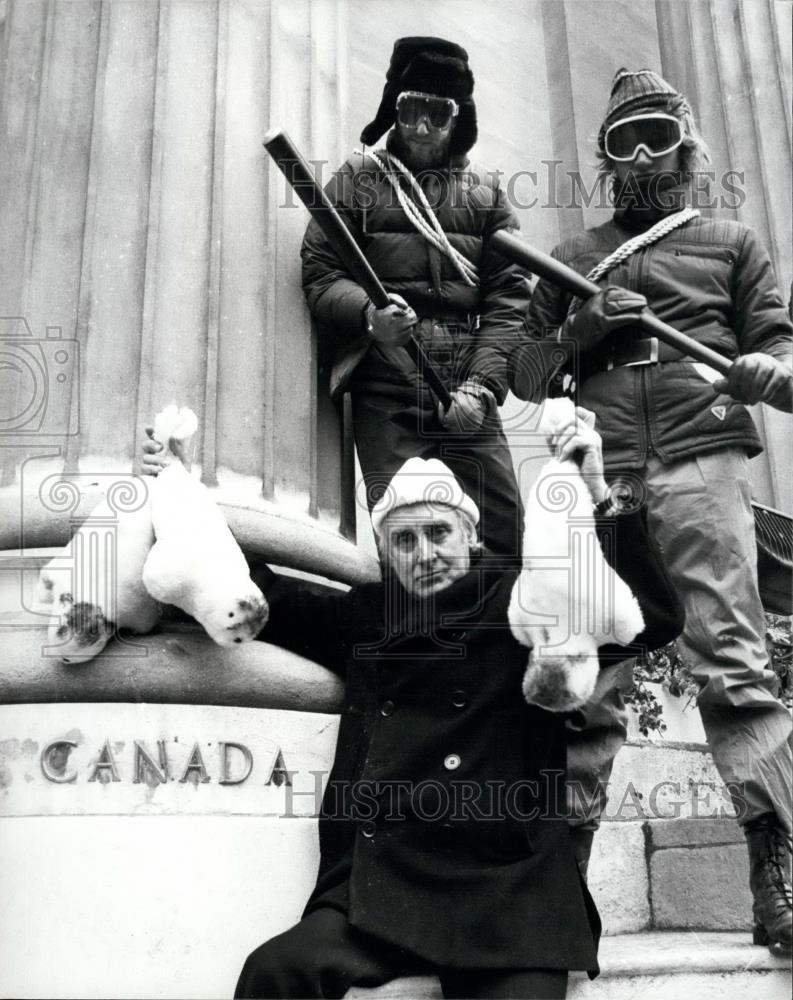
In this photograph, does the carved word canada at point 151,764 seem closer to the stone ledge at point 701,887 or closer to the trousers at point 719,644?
the trousers at point 719,644

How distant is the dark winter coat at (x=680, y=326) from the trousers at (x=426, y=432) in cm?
26

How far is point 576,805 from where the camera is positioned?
12.7 feet

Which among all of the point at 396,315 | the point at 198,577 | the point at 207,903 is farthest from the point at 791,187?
the point at 207,903

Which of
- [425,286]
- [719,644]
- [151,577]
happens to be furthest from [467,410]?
[151,577]

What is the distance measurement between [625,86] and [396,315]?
105cm

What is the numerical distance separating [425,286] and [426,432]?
1.40 ft

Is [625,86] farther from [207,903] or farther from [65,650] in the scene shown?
[207,903]

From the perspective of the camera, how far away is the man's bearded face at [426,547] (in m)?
3.80

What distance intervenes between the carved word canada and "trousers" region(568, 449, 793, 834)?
85 centimetres

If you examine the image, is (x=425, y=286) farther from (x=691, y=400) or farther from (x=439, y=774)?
(x=439, y=774)

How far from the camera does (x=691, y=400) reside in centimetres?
A: 421

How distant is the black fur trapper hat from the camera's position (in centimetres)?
442

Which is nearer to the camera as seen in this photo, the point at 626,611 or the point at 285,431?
the point at 626,611

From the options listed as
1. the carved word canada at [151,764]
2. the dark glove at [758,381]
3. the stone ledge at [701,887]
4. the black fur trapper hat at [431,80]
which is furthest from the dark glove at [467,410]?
the stone ledge at [701,887]
